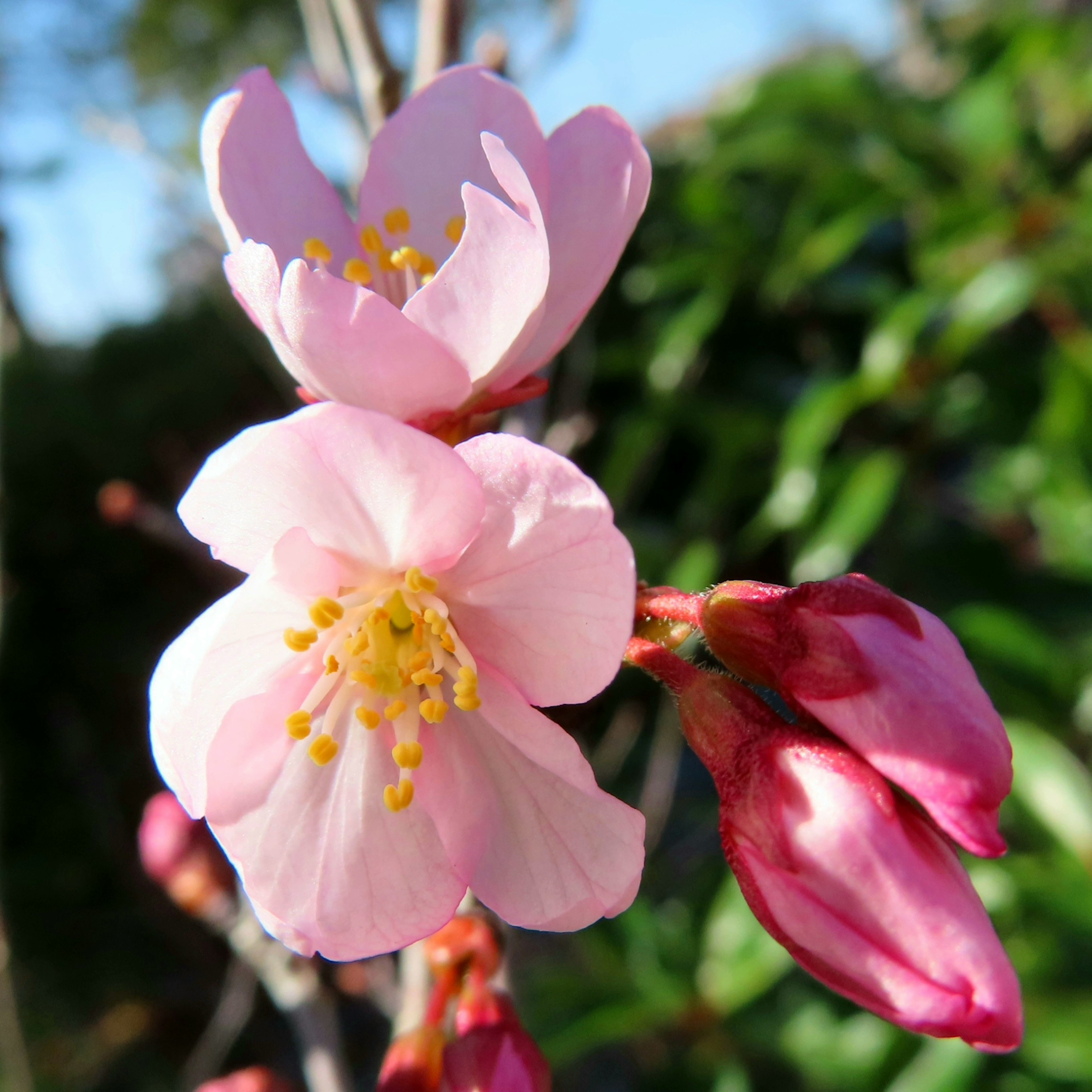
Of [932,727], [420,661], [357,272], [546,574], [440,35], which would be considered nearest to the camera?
[932,727]

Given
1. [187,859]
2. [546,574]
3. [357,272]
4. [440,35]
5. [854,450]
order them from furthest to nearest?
[854,450]
[187,859]
[440,35]
[357,272]
[546,574]

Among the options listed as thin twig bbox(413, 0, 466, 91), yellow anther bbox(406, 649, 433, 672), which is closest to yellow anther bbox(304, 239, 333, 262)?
thin twig bbox(413, 0, 466, 91)

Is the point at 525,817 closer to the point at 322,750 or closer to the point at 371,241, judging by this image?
the point at 322,750

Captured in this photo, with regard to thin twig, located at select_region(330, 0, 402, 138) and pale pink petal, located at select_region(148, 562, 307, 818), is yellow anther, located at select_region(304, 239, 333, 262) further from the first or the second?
pale pink petal, located at select_region(148, 562, 307, 818)

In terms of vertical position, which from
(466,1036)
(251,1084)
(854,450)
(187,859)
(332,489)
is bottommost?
(854,450)

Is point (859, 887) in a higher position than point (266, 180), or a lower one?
lower

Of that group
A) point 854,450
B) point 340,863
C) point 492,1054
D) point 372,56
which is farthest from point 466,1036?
point 854,450

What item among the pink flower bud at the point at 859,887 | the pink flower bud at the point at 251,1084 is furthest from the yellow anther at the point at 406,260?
the pink flower bud at the point at 251,1084

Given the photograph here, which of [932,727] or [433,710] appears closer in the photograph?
[932,727]

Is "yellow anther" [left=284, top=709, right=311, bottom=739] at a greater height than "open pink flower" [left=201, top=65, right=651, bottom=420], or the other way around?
"open pink flower" [left=201, top=65, right=651, bottom=420]
